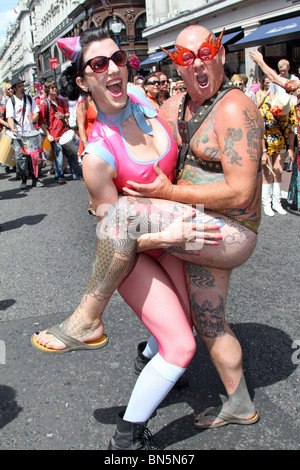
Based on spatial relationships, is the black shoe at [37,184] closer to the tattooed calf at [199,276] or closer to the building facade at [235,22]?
the tattooed calf at [199,276]

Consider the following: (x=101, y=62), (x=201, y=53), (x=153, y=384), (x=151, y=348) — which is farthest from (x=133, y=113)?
(x=151, y=348)

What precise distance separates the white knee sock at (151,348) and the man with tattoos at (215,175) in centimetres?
56

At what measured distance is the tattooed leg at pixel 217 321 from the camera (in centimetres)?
223

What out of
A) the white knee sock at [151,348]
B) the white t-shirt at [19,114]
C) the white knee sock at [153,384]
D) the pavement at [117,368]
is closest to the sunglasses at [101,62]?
the white knee sock at [153,384]

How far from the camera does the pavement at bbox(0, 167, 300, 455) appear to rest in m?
2.43

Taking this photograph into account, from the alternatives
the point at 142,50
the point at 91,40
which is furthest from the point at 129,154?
the point at 142,50

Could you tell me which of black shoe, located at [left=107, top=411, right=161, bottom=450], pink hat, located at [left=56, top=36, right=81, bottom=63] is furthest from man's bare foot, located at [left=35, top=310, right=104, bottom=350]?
pink hat, located at [left=56, top=36, right=81, bottom=63]

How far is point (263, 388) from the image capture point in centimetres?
278

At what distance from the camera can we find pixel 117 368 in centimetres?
308

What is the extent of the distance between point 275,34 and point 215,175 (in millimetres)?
15151

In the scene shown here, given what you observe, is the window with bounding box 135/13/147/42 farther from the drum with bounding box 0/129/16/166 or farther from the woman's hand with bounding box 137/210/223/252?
the woman's hand with bounding box 137/210/223/252

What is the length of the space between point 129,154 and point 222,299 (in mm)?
844

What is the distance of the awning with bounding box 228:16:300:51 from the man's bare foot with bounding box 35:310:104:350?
14.6m

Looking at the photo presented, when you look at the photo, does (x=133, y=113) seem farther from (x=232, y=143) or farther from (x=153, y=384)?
(x=153, y=384)
